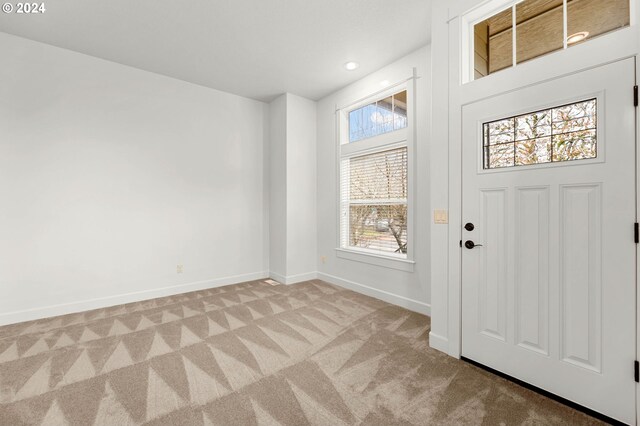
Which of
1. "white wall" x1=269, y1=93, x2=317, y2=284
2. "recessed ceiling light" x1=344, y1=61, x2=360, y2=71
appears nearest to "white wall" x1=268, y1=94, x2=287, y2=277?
"white wall" x1=269, y1=93, x2=317, y2=284

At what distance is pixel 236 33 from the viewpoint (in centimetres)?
302

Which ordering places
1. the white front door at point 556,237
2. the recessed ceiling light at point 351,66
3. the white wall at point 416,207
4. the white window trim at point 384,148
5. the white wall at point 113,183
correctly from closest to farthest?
1. the white front door at point 556,237
2. the white wall at point 113,183
3. the white wall at point 416,207
4. the white window trim at point 384,148
5. the recessed ceiling light at point 351,66

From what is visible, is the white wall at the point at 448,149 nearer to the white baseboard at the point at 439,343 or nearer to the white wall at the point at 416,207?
the white baseboard at the point at 439,343

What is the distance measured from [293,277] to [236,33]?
3385 millimetres

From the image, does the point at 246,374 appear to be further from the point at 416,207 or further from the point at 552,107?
the point at 552,107

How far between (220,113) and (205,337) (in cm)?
328

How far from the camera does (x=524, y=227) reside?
2.01 meters

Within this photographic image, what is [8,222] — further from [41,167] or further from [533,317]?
[533,317]

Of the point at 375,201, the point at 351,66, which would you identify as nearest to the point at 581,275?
the point at 375,201

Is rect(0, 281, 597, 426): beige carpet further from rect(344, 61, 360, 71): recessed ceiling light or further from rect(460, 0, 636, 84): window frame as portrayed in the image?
rect(344, 61, 360, 71): recessed ceiling light

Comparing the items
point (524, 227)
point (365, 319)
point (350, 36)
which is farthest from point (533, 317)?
point (350, 36)

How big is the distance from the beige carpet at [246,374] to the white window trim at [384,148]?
0.72 meters

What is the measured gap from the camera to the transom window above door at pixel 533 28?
1791mm

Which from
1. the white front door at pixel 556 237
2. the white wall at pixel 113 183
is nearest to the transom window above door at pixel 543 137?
the white front door at pixel 556 237
